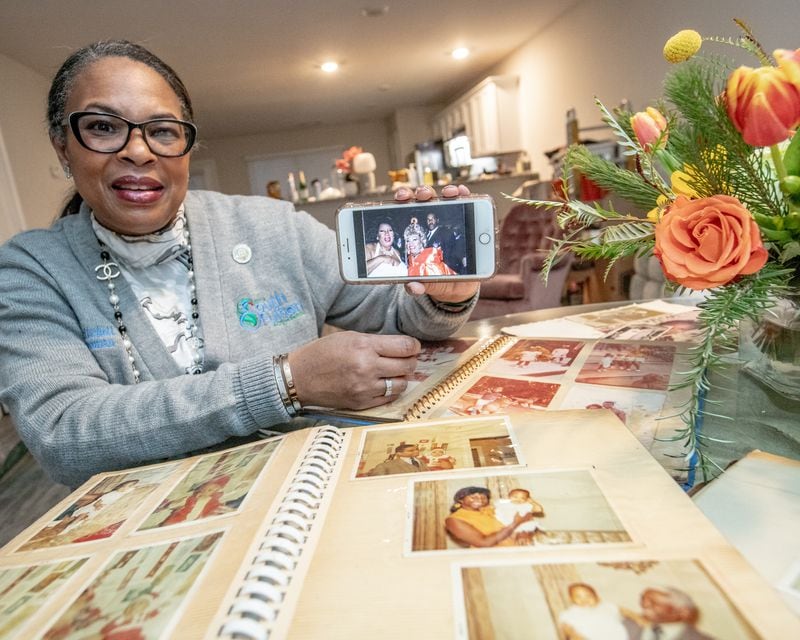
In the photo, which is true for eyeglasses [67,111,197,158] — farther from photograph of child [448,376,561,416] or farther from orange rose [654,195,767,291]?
orange rose [654,195,767,291]

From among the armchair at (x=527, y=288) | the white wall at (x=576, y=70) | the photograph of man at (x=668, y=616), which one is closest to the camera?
the photograph of man at (x=668, y=616)

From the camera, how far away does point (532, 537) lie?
0.30 metres

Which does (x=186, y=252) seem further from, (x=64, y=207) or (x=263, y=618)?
(x=263, y=618)

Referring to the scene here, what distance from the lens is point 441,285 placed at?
74 centimetres

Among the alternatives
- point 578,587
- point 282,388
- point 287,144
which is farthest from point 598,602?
point 287,144

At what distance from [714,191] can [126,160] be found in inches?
29.8

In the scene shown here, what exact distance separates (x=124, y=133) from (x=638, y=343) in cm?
80

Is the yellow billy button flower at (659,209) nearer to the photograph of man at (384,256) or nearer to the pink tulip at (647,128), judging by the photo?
the pink tulip at (647,128)

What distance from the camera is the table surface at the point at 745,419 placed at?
0.42 meters

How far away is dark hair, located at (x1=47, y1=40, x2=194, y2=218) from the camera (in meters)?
0.75

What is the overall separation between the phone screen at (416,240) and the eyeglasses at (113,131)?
1.12 feet

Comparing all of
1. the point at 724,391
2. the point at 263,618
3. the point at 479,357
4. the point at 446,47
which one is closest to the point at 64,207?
the point at 479,357


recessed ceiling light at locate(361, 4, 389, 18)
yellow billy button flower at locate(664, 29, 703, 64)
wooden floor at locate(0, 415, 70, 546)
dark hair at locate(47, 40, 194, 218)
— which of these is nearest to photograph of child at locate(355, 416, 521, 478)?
yellow billy button flower at locate(664, 29, 703, 64)

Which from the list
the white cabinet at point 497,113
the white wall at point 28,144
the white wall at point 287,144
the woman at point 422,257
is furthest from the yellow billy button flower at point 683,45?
the white wall at point 287,144
